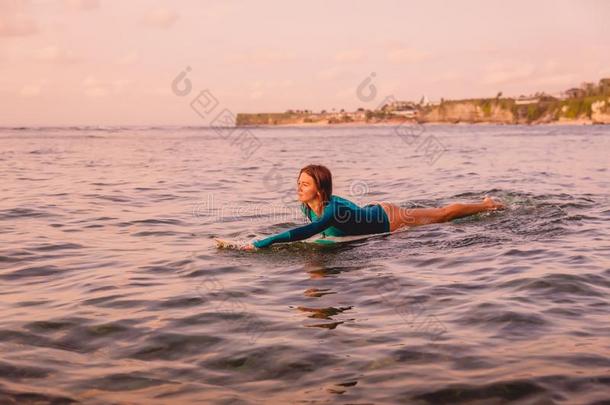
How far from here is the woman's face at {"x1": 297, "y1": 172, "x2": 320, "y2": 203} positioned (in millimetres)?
9359

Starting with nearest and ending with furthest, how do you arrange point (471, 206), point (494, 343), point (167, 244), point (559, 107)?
point (494, 343)
point (167, 244)
point (471, 206)
point (559, 107)

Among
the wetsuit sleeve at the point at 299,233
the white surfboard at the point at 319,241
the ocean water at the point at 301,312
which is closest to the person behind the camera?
the ocean water at the point at 301,312

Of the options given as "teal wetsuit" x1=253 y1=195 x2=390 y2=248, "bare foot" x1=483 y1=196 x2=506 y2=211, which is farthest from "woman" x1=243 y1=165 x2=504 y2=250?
"bare foot" x1=483 y1=196 x2=506 y2=211

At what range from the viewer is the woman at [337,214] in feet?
30.0

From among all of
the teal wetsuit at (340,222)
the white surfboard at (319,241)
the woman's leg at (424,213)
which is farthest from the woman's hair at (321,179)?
the woman's leg at (424,213)

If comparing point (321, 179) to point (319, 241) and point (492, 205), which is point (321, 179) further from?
point (492, 205)

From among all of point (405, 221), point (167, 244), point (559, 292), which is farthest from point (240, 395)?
point (405, 221)

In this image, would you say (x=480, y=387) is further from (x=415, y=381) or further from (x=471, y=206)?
(x=471, y=206)

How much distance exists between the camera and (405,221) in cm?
1105

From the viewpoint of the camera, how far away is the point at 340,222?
32.3ft

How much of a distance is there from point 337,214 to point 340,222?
0.80ft

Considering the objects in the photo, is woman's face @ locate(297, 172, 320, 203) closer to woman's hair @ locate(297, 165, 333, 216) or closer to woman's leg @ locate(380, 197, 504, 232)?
woman's hair @ locate(297, 165, 333, 216)

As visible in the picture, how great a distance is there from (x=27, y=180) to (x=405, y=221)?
14437 millimetres

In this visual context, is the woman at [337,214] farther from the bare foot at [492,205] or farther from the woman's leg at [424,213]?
the bare foot at [492,205]
